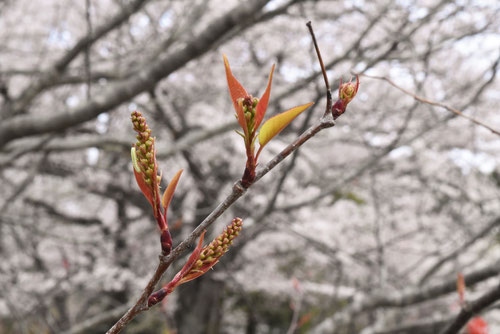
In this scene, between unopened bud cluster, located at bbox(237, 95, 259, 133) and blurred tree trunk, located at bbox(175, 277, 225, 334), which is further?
blurred tree trunk, located at bbox(175, 277, 225, 334)

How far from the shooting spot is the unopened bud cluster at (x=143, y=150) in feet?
1.20

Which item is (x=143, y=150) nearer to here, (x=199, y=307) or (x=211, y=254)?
(x=211, y=254)

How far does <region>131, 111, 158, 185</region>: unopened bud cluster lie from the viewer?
36 cm

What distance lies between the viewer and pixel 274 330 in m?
11.5

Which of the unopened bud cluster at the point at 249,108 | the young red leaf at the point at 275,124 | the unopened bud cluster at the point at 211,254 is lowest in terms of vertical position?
the unopened bud cluster at the point at 211,254

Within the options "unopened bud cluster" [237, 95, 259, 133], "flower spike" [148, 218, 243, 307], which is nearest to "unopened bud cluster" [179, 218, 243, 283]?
"flower spike" [148, 218, 243, 307]

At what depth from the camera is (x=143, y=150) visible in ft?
1.25

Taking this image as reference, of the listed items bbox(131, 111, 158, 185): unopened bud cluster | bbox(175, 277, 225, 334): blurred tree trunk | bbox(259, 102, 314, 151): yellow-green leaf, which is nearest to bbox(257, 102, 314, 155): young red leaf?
bbox(259, 102, 314, 151): yellow-green leaf

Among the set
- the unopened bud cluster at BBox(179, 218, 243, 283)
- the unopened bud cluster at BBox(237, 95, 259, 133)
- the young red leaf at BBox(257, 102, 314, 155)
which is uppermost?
the unopened bud cluster at BBox(237, 95, 259, 133)

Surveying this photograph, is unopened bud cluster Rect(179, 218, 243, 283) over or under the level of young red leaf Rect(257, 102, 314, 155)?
under

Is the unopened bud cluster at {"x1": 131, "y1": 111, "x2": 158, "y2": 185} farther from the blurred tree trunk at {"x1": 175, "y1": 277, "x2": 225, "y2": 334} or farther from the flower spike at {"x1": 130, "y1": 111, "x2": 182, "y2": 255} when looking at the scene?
the blurred tree trunk at {"x1": 175, "y1": 277, "x2": 225, "y2": 334}

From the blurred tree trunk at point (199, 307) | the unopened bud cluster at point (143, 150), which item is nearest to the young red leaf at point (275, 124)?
the unopened bud cluster at point (143, 150)

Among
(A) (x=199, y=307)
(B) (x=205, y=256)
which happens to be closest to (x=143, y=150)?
(B) (x=205, y=256)

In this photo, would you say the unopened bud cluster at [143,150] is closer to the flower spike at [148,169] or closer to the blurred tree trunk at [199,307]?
the flower spike at [148,169]
